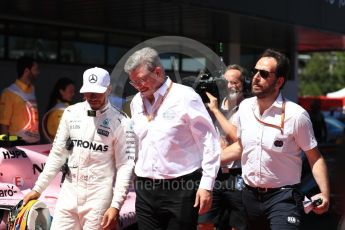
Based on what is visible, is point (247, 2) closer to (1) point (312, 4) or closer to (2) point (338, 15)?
(1) point (312, 4)

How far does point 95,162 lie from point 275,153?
4.20 feet

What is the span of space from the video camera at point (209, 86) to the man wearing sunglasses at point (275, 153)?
41.7 inches

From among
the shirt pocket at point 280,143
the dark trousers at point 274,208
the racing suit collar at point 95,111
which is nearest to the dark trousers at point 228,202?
the dark trousers at point 274,208

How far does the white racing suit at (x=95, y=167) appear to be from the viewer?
A: 14.6ft

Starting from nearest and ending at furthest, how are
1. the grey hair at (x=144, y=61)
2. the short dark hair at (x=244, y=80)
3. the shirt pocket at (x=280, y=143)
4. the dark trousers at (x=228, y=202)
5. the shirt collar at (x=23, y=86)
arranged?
the grey hair at (x=144, y=61) → the shirt pocket at (x=280, y=143) → the dark trousers at (x=228, y=202) → the short dark hair at (x=244, y=80) → the shirt collar at (x=23, y=86)

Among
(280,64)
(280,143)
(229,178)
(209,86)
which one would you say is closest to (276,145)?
(280,143)

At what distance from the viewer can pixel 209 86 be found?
221 inches

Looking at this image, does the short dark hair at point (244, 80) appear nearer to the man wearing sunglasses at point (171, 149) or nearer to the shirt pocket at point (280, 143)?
the shirt pocket at point (280, 143)

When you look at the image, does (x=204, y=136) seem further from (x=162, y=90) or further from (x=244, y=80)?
(x=244, y=80)

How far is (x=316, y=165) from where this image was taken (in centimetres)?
446

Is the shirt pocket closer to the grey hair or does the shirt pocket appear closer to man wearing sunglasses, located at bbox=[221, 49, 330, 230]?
man wearing sunglasses, located at bbox=[221, 49, 330, 230]

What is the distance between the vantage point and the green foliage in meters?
57.0

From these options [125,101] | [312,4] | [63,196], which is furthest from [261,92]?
[312,4]

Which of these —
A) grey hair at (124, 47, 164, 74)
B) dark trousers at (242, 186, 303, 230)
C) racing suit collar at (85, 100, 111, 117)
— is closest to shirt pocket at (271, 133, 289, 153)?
dark trousers at (242, 186, 303, 230)
